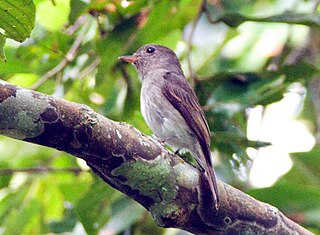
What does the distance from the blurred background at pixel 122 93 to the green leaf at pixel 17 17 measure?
100 centimetres

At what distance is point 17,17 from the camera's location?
10.2 feet

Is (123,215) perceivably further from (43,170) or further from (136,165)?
(136,165)

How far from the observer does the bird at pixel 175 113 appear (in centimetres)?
459

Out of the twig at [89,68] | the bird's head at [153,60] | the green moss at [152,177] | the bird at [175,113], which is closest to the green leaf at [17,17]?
the green moss at [152,177]

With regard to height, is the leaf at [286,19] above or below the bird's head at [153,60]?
above

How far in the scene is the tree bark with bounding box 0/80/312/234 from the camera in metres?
2.76

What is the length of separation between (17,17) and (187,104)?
1846 mm

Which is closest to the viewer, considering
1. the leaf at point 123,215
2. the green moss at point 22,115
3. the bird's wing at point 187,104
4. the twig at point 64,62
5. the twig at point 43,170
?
the green moss at point 22,115

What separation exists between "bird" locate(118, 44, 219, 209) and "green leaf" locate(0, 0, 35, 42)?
1425 millimetres

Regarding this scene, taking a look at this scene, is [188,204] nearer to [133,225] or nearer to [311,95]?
[133,225]

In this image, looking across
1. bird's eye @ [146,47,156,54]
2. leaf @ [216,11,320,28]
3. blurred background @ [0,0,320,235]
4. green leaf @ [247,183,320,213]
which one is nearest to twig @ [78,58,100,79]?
blurred background @ [0,0,320,235]

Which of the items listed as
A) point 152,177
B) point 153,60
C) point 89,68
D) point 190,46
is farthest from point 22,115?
point 153,60

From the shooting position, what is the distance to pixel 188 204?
3.32 meters

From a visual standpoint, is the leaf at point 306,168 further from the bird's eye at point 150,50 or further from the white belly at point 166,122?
the bird's eye at point 150,50
